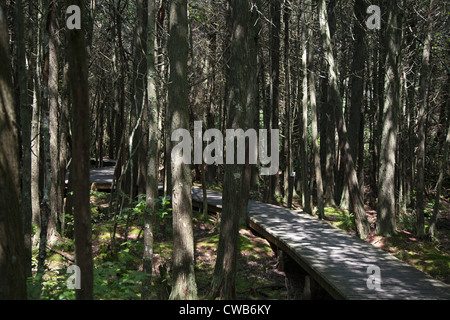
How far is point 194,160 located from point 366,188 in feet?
38.8

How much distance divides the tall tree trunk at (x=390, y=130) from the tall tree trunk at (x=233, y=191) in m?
6.47

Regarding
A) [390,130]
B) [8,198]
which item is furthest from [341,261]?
[8,198]

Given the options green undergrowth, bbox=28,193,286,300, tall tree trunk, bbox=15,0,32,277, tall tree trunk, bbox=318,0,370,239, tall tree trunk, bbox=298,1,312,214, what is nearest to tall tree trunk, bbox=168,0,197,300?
green undergrowth, bbox=28,193,286,300

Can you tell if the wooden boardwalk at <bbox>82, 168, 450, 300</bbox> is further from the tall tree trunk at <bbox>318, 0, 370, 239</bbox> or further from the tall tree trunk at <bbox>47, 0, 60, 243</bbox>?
the tall tree trunk at <bbox>47, 0, 60, 243</bbox>

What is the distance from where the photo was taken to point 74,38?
3779 mm

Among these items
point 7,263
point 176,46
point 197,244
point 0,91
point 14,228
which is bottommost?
point 197,244

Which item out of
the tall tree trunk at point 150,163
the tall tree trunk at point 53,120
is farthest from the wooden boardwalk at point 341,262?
the tall tree trunk at point 53,120

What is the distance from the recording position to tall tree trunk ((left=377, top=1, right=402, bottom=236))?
41.4 ft

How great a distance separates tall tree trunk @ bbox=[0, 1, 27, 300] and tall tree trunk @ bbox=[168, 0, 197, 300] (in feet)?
13.8

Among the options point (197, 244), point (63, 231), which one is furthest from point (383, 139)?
point (63, 231)

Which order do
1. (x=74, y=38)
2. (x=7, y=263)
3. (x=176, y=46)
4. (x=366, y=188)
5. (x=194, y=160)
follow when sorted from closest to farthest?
(x=7, y=263)
(x=74, y=38)
(x=176, y=46)
(x=194, y=160)
(x=366, y=188)

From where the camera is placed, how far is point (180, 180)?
7648 mm

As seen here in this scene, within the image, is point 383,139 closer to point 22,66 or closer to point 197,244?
point 197,244

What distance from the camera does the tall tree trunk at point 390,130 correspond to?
1261cm
